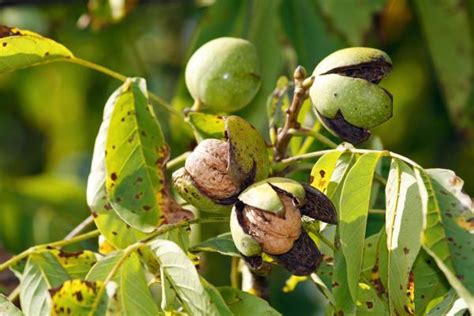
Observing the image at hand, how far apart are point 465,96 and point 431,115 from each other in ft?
2.76

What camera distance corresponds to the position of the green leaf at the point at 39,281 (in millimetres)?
1483

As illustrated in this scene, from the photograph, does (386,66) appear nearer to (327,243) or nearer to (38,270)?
(327,243)

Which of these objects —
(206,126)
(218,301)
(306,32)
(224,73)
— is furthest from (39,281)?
(306,32)

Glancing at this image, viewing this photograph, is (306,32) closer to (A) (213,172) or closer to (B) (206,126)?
(B) (206,126)

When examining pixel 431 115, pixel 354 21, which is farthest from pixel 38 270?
pixel 431 115

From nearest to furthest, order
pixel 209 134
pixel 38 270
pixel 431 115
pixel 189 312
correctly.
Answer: pixel 189 312 < pixel 38 270 < pixel 209 134 < pixel 431 115

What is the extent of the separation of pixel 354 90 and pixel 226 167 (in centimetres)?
21

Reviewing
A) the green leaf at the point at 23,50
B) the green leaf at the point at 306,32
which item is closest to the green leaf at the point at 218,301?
the green leaf at the point at 23,50

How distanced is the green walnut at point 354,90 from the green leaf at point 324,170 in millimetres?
58

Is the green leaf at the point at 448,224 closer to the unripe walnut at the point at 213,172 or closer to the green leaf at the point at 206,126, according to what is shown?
the unripe walnut at the point at 213,172

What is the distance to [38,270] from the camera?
152 cm

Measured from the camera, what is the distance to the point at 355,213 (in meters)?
1.46

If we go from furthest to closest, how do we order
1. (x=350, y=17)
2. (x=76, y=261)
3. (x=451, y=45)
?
1. (x=451, y=45)
2. (x=350, y=17)
3. (x=76, y=261)

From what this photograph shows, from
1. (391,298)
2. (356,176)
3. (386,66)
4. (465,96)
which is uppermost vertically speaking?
(386,66)
